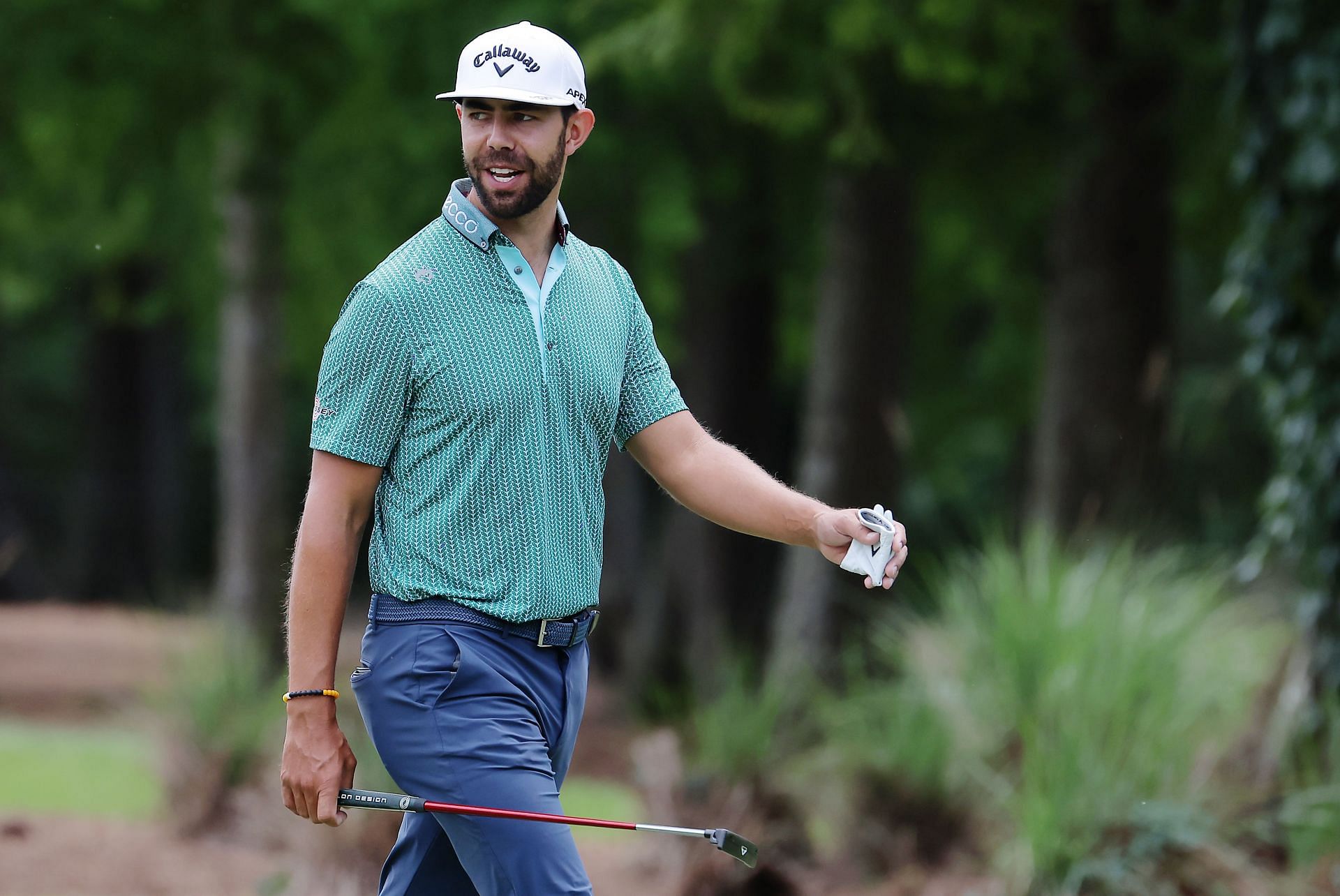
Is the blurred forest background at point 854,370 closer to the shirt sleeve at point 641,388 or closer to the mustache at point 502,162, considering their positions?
the shirt sleeve at point 641,388

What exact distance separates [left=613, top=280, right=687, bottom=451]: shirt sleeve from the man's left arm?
2 centimetres

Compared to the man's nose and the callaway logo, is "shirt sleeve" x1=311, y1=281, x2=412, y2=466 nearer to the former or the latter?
the man's nose

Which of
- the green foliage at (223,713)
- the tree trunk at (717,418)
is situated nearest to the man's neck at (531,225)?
the green foliage at (223,713)

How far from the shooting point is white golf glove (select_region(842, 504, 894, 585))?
328cm

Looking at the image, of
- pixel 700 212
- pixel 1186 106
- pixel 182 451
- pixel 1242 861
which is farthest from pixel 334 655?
pixel 182 451

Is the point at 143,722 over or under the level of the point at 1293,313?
under

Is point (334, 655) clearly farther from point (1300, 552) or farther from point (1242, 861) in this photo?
point (1300, 552)

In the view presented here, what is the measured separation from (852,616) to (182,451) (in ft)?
70.4

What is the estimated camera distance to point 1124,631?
20.7ft

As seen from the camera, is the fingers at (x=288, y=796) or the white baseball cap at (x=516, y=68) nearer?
the fingers at (x=288, y=796)

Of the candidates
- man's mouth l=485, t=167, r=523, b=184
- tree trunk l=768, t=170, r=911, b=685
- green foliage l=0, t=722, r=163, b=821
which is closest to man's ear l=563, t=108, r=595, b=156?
man's mouth l=485, t=167, r=523, b=184

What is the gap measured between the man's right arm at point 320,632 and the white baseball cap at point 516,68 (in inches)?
28.7

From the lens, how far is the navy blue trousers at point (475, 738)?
3145 millimetres

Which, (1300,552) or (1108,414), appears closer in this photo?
(1300,552)
